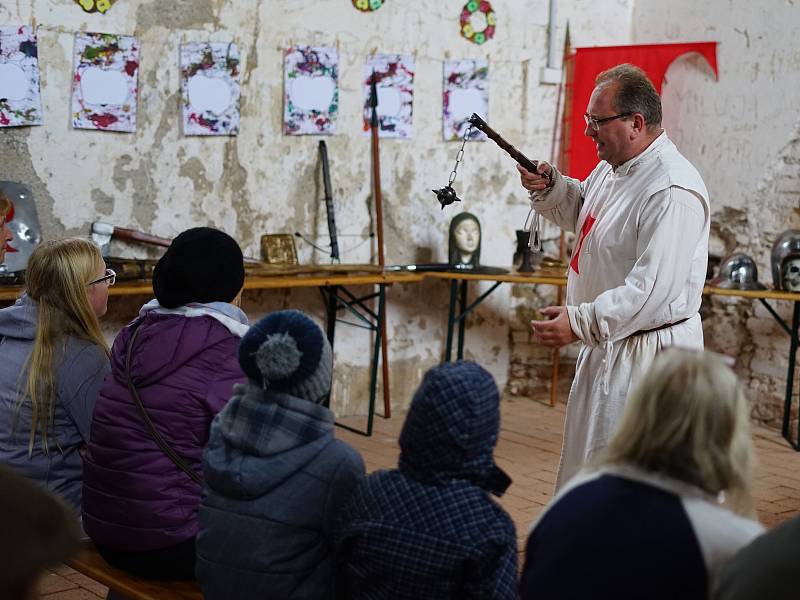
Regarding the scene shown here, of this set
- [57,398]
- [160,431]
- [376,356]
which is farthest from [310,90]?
[160,431]

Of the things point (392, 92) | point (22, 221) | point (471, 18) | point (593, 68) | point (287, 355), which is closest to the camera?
point (287, 355)

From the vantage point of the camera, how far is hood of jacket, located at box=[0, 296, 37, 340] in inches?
122

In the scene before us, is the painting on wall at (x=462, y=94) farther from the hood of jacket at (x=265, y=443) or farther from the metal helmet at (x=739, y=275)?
the hood of jacket at (x=265, y=443)

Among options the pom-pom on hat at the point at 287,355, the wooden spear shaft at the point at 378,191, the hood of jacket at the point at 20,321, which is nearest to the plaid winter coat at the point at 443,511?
the pom-pom on hat at the point at 287,355

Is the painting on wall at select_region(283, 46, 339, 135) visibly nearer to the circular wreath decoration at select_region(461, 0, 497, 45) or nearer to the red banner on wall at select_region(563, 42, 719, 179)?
the circular wreath decoration at select_region(461, 0, 497, 45)

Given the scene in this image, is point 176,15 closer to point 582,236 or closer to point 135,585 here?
point 582,236

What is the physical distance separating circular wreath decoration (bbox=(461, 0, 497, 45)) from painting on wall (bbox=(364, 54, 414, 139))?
1.45 ft

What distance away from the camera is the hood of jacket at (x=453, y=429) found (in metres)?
2.03

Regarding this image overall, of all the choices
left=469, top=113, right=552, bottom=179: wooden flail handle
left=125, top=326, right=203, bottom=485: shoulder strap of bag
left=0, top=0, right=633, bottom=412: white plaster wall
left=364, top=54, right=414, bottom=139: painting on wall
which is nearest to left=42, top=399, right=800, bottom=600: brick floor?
left=0, top=0, right=633, bottom=412: white plaster wall

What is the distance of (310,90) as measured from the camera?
19.4 feet

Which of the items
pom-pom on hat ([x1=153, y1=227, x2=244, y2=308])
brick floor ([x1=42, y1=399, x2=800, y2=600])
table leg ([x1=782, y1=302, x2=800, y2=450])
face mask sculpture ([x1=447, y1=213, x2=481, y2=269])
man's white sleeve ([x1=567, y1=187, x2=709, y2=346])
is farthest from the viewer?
face mask sculpture ([x1=447, y1=213, x2=481, y2=269])

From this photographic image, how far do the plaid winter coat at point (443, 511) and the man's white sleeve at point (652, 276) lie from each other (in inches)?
46.8

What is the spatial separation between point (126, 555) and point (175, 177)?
3018 millimetres

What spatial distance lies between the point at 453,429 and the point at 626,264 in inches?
60.3
